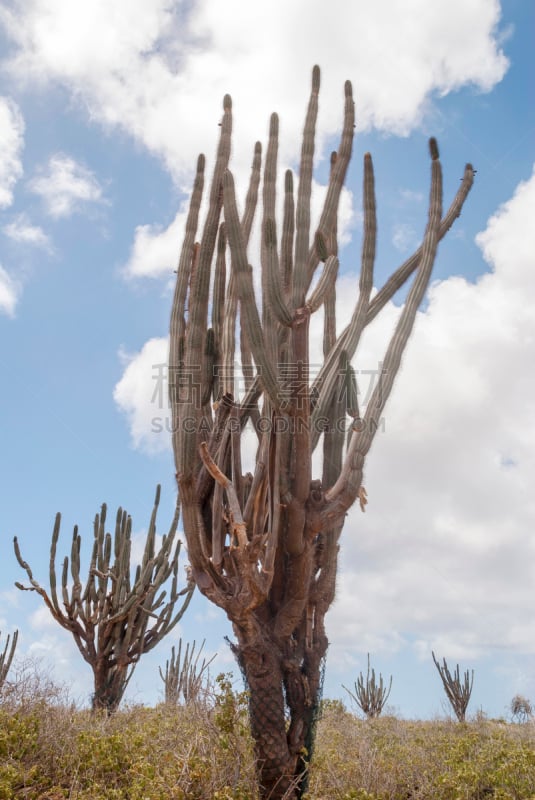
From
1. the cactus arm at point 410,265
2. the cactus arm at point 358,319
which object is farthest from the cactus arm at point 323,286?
the cactus arm at point 410,265

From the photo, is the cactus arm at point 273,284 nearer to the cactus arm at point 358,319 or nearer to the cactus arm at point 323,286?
the cactus arm at point 323,286

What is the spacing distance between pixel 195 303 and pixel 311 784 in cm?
475

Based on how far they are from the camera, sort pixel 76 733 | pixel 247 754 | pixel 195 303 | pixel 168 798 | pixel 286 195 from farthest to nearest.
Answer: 1. pixel 76 733
2. pixel 286 195
3. pixel 195 303
4. pixel 247 754
5. pixel 168 798

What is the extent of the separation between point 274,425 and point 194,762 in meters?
2.99

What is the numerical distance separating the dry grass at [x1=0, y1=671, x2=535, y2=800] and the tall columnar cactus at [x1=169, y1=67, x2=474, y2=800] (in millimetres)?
443

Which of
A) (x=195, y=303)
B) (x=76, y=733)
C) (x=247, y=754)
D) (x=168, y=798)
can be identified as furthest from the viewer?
(x=76, y=733)

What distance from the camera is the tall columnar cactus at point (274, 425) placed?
5727 mm

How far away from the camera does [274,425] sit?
588cm

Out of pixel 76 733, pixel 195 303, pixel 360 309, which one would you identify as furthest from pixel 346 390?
pixel 76 733

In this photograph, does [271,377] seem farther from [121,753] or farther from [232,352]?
[121,753]

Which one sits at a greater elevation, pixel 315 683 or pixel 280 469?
pixel 280 469

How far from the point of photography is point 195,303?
6.39 metres

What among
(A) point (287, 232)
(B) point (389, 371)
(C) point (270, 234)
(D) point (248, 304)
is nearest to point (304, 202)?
(A) point (287, 232)

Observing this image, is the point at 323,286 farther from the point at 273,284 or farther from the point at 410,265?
the point at 410,265
